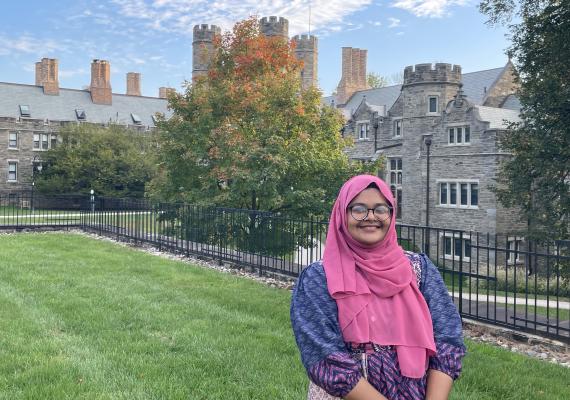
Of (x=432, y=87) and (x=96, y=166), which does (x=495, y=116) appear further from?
(x=96, y=166)

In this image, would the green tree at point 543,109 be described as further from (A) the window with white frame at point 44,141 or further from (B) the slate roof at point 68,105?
(A) the window with white frame at point 44,141

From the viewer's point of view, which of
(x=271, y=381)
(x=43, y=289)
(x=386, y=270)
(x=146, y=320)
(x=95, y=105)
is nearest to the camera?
(x=386, y=270)

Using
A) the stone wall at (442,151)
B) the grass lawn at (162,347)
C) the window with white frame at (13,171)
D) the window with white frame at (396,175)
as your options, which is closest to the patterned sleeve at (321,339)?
the grass lawn at (162,347)

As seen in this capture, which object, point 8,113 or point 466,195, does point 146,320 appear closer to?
point 466,195

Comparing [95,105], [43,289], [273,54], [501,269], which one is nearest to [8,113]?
[95,105]

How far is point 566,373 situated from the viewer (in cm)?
547

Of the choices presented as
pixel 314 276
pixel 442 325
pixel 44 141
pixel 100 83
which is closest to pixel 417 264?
pixel 442 325

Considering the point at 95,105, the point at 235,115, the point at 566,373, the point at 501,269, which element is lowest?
the point at 501,269

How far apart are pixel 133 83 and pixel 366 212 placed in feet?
226

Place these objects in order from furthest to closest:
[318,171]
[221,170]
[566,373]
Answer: [318,171] → [221,170] → [566,373]

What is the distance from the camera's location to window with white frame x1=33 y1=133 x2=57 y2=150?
2057 inches

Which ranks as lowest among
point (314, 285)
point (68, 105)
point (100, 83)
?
point (314, 285)

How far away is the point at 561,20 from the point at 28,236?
1743cm

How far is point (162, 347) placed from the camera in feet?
19.2
